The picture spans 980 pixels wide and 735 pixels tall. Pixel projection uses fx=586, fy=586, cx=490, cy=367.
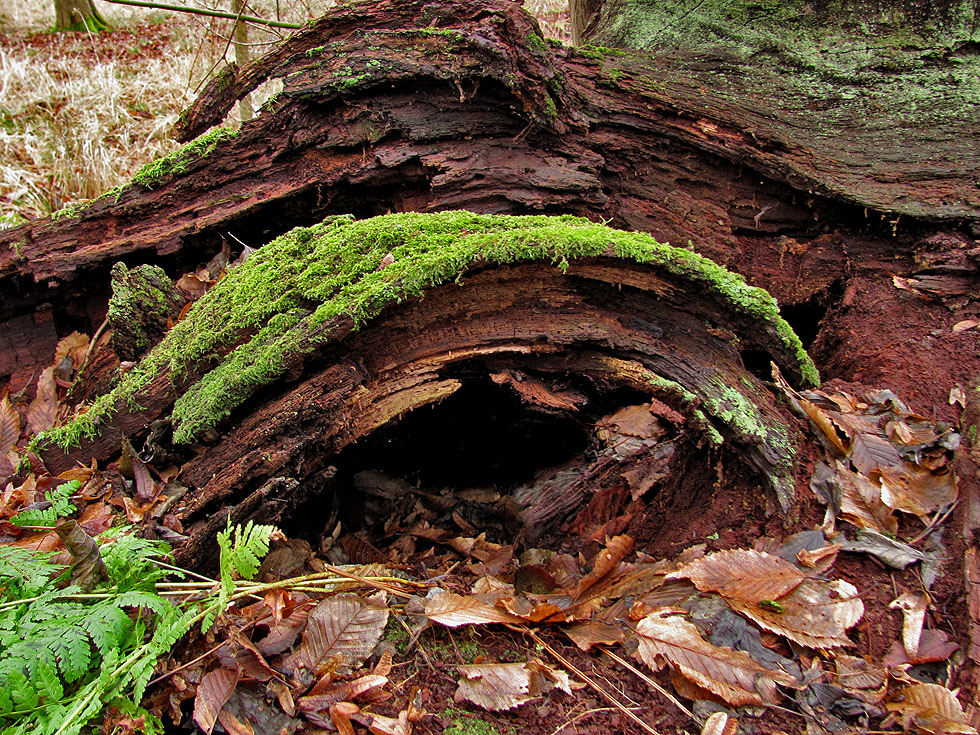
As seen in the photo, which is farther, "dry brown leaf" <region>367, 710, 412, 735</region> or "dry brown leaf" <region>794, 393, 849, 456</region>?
"dry brown leaf" <region>794, 393, 849, 456</region>

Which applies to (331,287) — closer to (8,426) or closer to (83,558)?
(83,558)

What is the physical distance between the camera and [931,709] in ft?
5.47

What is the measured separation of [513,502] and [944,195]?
274 cm

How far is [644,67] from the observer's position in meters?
3.56

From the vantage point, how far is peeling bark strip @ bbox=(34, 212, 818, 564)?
2.46 meters

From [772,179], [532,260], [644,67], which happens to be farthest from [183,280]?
[772,179]

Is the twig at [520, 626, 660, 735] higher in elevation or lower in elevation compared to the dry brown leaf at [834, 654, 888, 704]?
higher

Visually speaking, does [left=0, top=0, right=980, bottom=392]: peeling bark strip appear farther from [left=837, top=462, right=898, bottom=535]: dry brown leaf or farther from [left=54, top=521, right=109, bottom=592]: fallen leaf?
[left=54, top=521, right=109, bottom=592]: fallen leaf

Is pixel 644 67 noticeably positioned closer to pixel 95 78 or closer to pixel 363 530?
pixel 363 530

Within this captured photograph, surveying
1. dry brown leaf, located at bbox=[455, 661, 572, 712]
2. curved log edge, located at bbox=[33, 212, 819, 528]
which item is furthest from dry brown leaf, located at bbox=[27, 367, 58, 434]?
dry brown leaf, located at bbox=[455, 661, 572, 712]

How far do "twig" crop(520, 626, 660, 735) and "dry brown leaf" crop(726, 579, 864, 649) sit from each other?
0.52 m

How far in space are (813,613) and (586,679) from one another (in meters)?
0.79

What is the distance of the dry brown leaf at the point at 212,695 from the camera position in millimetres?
1624

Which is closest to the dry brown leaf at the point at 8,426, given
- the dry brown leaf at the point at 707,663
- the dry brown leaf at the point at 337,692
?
the dry brown leaf at the point at 337,692
